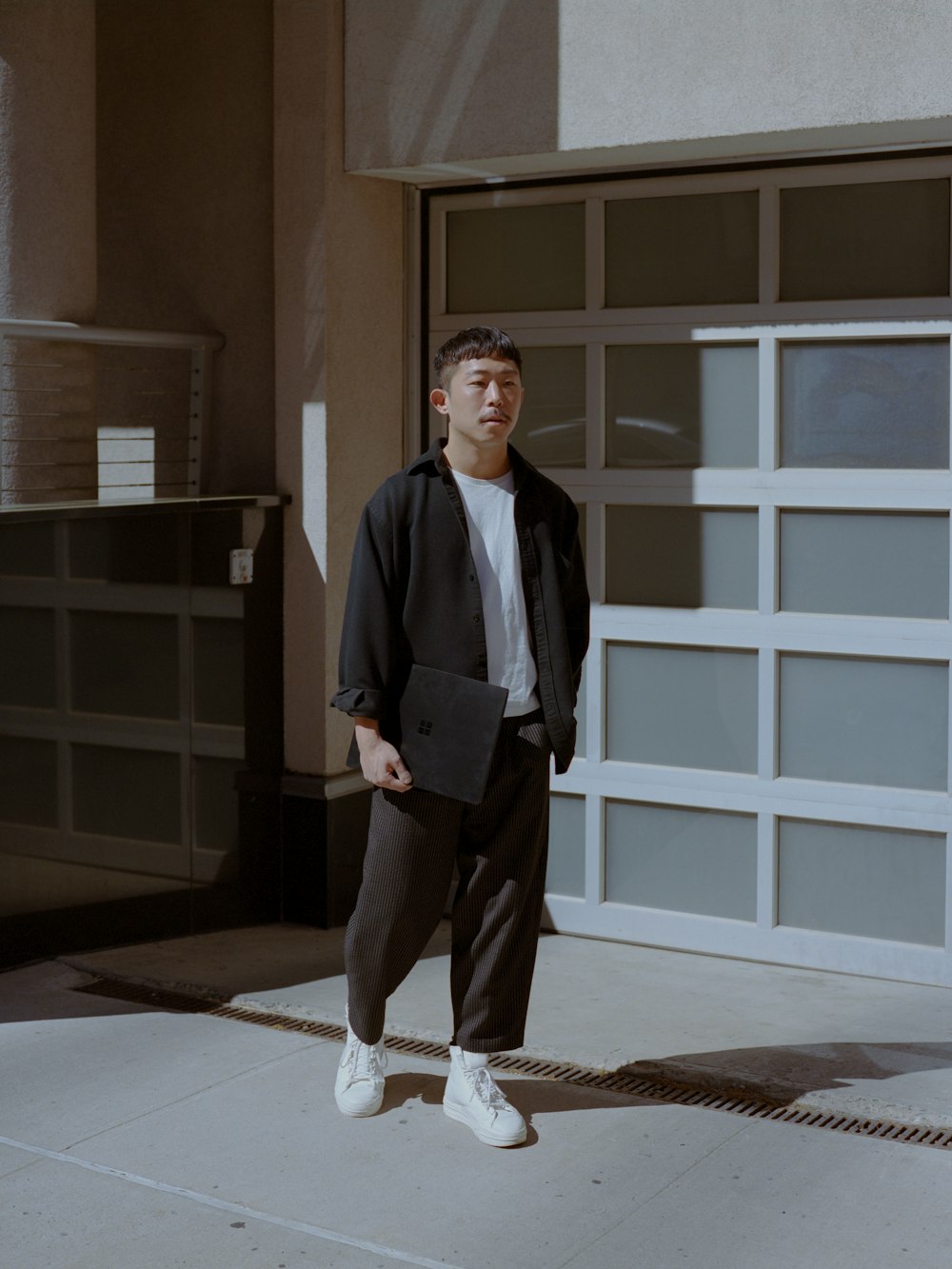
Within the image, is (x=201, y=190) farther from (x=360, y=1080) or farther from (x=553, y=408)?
(x=360, y=1080)

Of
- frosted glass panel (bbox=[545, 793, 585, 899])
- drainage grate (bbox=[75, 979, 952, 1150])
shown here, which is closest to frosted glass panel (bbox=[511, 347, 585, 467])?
frosted glass panel (bbox=[545, 793, 585, 899])

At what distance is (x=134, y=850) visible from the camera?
19.3 ft

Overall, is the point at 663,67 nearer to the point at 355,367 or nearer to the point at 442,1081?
the point at 355,367

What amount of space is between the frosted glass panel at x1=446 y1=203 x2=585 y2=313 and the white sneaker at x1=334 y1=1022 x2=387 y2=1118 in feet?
9.50

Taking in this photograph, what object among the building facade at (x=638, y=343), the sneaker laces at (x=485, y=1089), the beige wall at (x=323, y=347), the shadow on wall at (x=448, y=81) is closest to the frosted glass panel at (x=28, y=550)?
the building facade at (x=638, y=343)

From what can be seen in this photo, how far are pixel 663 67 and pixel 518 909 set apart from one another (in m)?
2.76

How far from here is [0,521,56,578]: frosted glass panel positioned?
5340 mm

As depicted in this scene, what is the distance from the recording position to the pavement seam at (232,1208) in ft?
11.8

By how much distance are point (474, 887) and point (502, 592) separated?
74 cm

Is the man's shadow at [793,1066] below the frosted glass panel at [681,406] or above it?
below

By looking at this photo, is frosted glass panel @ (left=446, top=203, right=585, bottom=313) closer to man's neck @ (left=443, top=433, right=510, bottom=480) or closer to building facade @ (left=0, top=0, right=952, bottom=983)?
building facade @ (left=0, top=0, right=952, bottom=983)

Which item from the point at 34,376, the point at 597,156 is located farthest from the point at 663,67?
the point at 34,376

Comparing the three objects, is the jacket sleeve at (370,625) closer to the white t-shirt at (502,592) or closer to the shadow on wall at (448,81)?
the white t-shirt at (502,592)

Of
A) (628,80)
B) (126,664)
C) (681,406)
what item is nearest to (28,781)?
(126,664)
